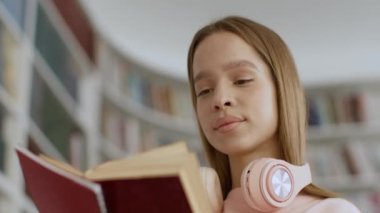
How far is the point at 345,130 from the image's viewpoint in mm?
3695

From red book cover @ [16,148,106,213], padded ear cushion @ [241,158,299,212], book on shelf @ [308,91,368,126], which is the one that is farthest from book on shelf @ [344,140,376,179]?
red book cover @ [16,148,106,213]

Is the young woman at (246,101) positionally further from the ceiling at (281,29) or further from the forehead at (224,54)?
the ceiling at (281,29)

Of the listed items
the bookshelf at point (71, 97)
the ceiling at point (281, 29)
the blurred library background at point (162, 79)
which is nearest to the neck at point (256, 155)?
the bookshelf at point (71, 97)

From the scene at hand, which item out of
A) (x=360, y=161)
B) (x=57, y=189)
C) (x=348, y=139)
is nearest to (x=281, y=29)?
(x=348, y=139)

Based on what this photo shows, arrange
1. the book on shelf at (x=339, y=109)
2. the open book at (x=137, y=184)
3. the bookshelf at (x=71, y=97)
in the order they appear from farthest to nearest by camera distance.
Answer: the book on shelf at (x=339, y=109)
the bookshelf at (x=71, y=97)
the open book at (x=137, y=184)

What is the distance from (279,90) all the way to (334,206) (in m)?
0.17

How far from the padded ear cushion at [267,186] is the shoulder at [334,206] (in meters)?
0.03

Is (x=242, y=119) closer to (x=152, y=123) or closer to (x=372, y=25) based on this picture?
(x=152, y=123)

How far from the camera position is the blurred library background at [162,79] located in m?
2.67

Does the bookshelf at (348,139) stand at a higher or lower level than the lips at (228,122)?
lower

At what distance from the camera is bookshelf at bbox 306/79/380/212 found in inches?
142

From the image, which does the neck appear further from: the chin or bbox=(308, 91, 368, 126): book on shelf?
bbox=(308, 91, 368, 126): book on shelf

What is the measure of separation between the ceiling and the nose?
8.60 ft

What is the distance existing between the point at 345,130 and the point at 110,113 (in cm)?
154
